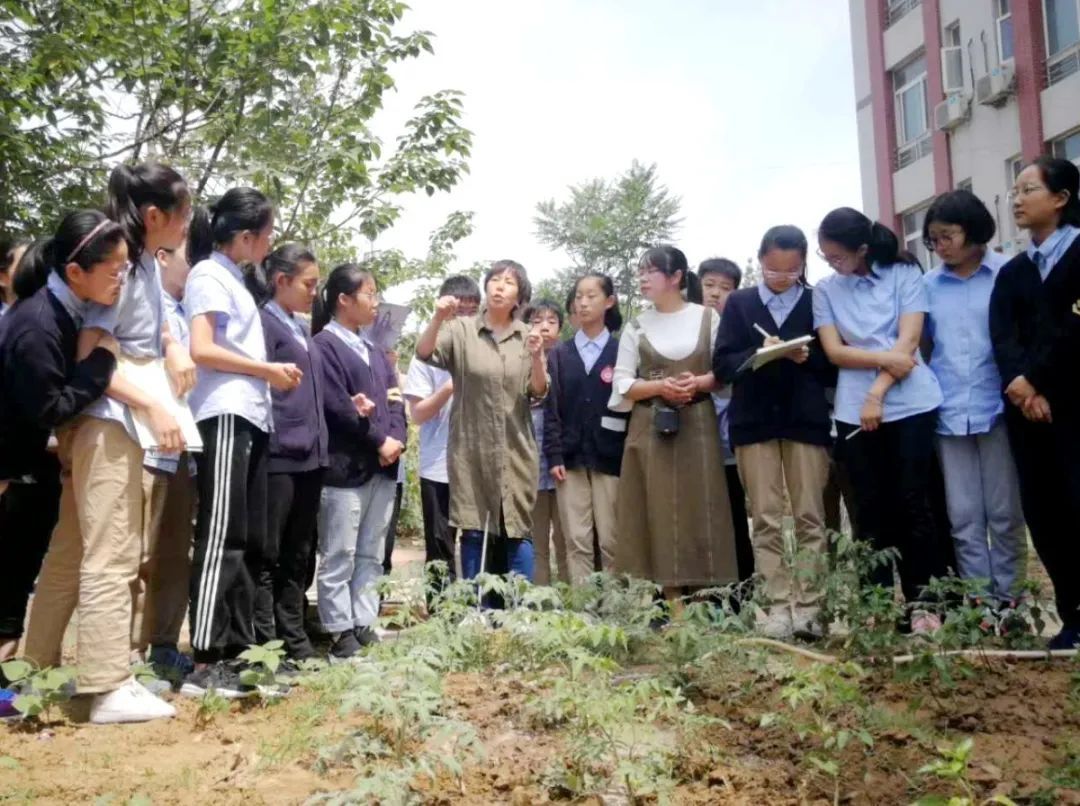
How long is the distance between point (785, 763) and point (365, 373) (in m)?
2.79

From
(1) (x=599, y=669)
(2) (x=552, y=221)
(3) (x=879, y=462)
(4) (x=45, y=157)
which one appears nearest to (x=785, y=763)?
(1) (x=599, y=669)

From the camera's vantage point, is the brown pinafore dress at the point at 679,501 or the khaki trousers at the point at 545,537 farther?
the khaki trousers at the point at 545,537

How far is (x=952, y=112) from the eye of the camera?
17531 millimetres

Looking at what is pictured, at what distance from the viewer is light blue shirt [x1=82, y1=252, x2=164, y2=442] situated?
3666mm

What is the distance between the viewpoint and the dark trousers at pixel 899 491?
4.58 m

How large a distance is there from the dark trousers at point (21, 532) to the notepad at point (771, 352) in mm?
2796

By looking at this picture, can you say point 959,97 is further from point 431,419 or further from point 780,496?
point 780,496

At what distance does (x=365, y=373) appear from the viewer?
5.04m

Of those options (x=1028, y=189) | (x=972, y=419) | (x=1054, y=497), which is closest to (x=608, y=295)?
(x=972, y=419)

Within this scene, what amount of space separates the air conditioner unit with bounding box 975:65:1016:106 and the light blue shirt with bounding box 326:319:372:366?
1403cm

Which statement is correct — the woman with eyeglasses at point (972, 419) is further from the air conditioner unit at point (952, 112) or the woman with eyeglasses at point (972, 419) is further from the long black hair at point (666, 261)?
the air conditioner unit at point (952, 112)

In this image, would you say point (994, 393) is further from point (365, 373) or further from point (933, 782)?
point (365, 373)

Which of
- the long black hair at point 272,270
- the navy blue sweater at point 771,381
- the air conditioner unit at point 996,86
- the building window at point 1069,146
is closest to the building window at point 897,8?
the air conditioner unit at point 996,86

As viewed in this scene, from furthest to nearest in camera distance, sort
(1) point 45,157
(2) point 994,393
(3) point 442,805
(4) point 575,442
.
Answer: (1) point 45,157 → (4) point 575,442 → (2) point 994,393 → (3) point 442,805
